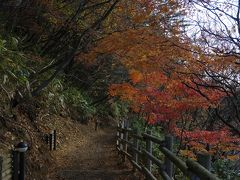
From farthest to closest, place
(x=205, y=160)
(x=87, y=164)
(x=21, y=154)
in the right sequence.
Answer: (x=87, y=164)
(x=21, y=154)
(x=205, y=160)

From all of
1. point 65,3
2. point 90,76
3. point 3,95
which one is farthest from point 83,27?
point 90,76

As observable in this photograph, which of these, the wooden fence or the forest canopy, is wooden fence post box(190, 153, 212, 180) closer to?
the wooden fence

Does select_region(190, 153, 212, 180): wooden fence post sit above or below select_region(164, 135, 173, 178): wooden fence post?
above

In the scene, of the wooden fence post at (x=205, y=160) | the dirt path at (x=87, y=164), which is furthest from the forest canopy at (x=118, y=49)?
the wooden fence post at (x=205, y=160)

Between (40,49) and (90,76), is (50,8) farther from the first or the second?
(90,76)

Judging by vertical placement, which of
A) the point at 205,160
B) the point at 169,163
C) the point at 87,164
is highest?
the point at 205,160

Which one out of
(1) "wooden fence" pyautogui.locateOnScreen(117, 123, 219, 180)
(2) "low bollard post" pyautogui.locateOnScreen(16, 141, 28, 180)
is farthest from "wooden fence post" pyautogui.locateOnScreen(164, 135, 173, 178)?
(2) "low bollard post" pyautogui.locateOnScreen(16, 141, 28, 180)

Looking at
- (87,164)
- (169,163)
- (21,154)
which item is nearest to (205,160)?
(169,163)

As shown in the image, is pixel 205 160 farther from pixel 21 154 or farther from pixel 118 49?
pixel 118 49

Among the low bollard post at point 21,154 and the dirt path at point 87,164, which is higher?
the low bollard post at point 21,154

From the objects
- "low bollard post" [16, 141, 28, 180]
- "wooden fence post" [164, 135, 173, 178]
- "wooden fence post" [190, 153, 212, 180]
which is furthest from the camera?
"low bollard post" [16, 141, 28, 180]

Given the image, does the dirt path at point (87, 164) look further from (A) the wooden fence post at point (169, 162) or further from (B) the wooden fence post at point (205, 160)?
(B) the wooden fence post at point (205, 160)

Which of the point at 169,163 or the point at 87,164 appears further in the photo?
the point at 87,164

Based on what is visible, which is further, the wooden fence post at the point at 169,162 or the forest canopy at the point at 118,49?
the forest canopy at the point at 118,49
